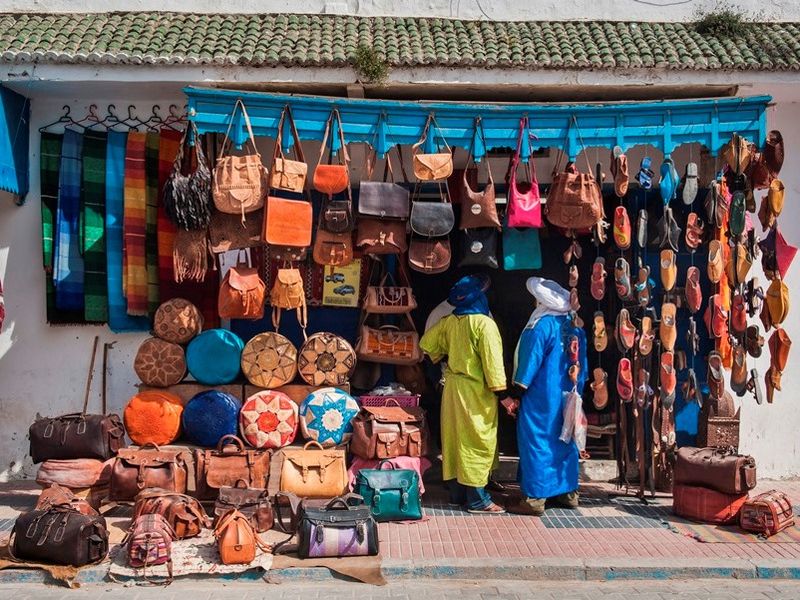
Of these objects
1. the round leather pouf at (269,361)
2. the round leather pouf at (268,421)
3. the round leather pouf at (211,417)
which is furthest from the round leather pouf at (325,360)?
the round leather pouf at (211,417)

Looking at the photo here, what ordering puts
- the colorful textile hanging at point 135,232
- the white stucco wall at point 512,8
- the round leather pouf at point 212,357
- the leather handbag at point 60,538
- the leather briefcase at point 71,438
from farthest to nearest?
the white stucco wall at point 512,8 < the colorful textile hanging at point 135,232 < the round leather pouf at point 212,357 < the leather briefcase at point 71,438 < the leather handbag at point 60,538

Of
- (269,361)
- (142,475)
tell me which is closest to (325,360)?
(269,361)

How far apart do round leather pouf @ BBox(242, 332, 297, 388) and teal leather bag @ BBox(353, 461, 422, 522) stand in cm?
132

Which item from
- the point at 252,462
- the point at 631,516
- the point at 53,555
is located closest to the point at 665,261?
the point at 631,516

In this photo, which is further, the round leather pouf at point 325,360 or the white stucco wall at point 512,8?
the white stucco wall at point 512,8

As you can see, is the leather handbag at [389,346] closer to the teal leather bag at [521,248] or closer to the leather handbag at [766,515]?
the teal leather bag at [521,248]

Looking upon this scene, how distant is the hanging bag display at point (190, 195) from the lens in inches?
290

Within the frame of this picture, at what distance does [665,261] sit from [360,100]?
3.22 meters

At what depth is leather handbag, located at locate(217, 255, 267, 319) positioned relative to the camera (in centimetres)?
756

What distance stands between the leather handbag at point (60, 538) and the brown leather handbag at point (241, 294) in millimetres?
2331

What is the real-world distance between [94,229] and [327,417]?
3.14 meters

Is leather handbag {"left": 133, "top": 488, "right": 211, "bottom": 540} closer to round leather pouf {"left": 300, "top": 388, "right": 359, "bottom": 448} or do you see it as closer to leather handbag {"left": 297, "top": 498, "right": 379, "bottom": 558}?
leather handbag {"left": 297, "top": 498, "right": 379, "bottom": 558}

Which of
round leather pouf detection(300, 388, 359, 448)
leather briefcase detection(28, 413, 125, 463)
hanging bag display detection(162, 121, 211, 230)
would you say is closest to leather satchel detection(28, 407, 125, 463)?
leather briefcase detection(28, 413, 125, 463)

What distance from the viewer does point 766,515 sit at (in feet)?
21.7
